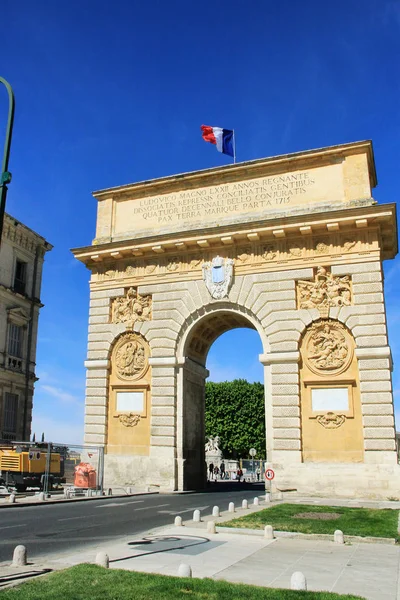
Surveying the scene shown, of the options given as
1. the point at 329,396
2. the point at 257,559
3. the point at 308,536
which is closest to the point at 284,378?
the point at 329,396

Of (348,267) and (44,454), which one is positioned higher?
(348,267)

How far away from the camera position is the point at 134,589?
7328 mm

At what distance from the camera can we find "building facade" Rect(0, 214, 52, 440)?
34.8 meters

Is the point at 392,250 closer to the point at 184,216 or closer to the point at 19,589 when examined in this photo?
the point at 184,216

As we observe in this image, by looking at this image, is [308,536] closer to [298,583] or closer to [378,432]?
[298,583]

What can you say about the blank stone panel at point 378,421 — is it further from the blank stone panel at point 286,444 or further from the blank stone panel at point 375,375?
the blank stone panel at point 286,444

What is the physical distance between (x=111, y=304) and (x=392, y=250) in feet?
46.6

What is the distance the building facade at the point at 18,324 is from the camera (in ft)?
114

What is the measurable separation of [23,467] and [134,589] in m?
20.0

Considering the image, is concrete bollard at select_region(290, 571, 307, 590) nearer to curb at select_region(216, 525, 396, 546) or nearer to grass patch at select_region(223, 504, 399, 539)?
curb at select_region(216, 525, 396, 546)

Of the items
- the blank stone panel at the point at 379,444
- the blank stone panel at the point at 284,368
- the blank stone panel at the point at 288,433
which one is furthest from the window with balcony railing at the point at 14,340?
the blank stone panel at the point at 379,444

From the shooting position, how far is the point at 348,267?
24.2m

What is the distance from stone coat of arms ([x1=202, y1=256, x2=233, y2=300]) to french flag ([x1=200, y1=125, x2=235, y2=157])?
6548 mm

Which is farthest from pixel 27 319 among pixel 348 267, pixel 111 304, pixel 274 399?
pixel 348 267
